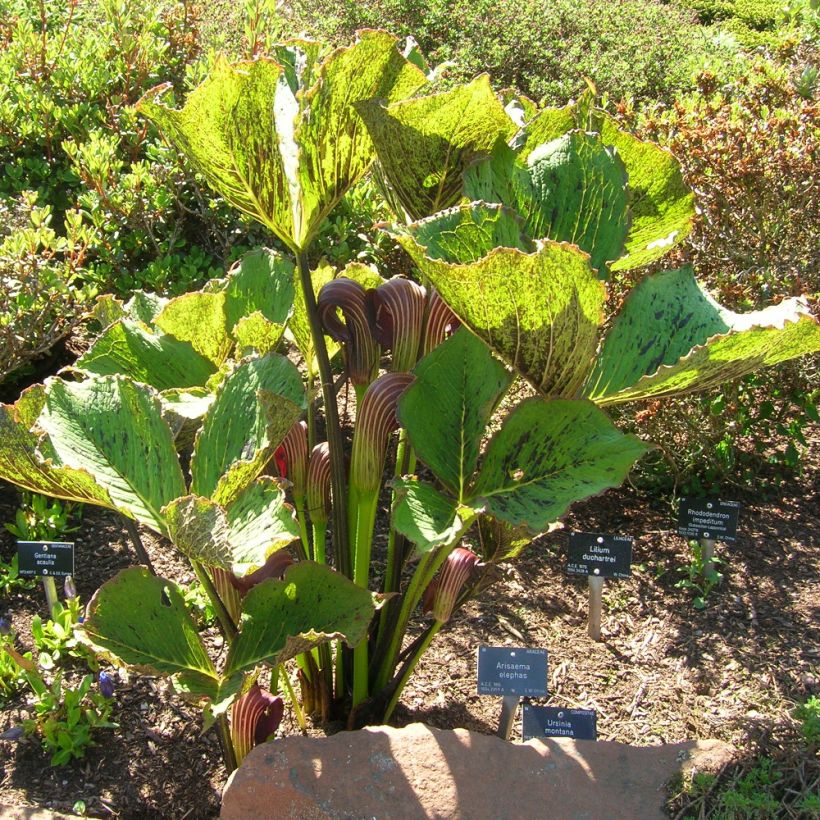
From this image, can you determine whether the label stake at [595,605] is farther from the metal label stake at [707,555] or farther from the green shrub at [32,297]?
the green shrub at [32,297]

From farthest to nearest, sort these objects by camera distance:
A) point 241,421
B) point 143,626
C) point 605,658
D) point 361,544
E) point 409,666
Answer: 1. point 605,658
2. point 409,666
3. point 361,544
4. point 143,626
5. point 241,421

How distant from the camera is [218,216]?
3.91 meters

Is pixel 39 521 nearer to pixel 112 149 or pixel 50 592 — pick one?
pixel 50 592

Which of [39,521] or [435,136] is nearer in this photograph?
[435,136]

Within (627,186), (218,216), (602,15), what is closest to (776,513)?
(627,186)

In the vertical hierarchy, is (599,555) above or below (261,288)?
below

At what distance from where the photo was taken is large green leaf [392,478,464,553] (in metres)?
1.39

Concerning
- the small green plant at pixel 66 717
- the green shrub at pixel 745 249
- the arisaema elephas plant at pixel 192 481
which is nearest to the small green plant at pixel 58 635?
the small green plant at pixel 66 717

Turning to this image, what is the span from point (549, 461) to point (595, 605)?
1.27 meters

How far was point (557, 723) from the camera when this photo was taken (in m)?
2.16

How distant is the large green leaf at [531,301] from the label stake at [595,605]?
1238 mm

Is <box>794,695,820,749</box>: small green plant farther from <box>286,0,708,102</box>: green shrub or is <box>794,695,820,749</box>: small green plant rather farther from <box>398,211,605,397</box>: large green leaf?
<box>286,0,708,102</box>: green shrub

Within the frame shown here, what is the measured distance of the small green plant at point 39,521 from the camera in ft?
9.46

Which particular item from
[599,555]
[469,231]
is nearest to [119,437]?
[469,231]
